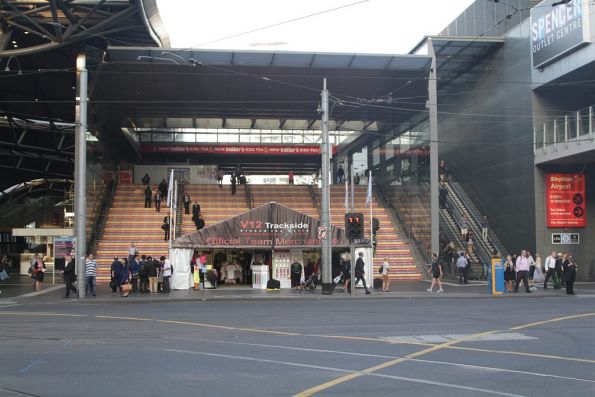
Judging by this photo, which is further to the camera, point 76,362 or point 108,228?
point 108,228

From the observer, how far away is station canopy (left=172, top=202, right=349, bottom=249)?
94.3ft

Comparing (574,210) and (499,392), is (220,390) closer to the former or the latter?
(499,392)

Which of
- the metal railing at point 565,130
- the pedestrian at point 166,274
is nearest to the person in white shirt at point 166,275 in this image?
the pedestrian at point 166,274

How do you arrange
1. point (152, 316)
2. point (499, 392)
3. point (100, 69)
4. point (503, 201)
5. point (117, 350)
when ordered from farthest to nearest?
point (503, 201), point (100, 69), point (152, 316), point (117, 350), point (499, 392)

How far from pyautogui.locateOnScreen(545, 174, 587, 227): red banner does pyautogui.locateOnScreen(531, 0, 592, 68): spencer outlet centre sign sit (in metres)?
6.30

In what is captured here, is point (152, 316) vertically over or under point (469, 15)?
under

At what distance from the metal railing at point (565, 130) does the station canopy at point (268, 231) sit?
41.3 feet

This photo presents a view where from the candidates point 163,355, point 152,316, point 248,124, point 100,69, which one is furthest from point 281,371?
point 248,124

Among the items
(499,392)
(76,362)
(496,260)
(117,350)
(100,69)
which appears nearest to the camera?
(499,392)

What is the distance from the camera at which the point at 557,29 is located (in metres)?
32.3

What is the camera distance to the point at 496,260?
26797mm

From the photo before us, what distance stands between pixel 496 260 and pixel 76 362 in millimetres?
20356

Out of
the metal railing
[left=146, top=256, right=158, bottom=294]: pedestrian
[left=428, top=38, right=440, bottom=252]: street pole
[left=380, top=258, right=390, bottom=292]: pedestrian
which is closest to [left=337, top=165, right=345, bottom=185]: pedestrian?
[left=428, top=38, right=440, bottom=252]: street pole

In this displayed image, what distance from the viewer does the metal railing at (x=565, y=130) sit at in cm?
3020
